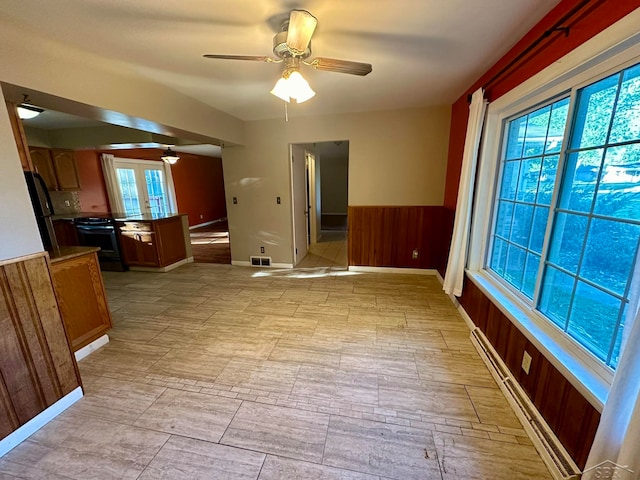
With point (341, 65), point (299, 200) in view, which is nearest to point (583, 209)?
point (341, 65)

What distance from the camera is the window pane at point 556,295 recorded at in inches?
58.9

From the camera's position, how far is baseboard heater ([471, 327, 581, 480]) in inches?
47.4

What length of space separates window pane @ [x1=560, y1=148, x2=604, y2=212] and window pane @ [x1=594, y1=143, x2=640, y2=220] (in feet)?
0.19

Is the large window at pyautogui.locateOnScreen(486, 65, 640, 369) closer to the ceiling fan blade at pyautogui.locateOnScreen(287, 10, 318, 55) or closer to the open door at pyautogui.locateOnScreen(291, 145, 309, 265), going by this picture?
the ceiling fan blade at pyautogui.locateOnScreen(287, 10, 318, 55)

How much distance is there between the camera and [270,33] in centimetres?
169

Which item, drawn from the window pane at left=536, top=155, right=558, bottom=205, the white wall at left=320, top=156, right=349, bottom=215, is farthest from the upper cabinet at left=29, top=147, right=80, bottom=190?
the window pane at left=536, top=155, right=558, bottom=205

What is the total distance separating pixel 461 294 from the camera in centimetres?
266

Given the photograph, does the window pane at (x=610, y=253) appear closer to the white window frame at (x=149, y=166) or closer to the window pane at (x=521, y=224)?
the window pane at (x=521, y=224)

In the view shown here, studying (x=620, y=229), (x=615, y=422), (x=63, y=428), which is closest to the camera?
(x=615, y=422)

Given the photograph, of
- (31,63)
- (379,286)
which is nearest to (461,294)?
(379,286)

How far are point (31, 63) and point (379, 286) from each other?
3720mm

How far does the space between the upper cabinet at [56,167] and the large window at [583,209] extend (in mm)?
6529

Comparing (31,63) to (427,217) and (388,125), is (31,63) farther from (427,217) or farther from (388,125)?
(427,217)

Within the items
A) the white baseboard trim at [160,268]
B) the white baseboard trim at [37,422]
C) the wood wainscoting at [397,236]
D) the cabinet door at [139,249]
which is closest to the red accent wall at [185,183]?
the cabinet door at [139,249]
